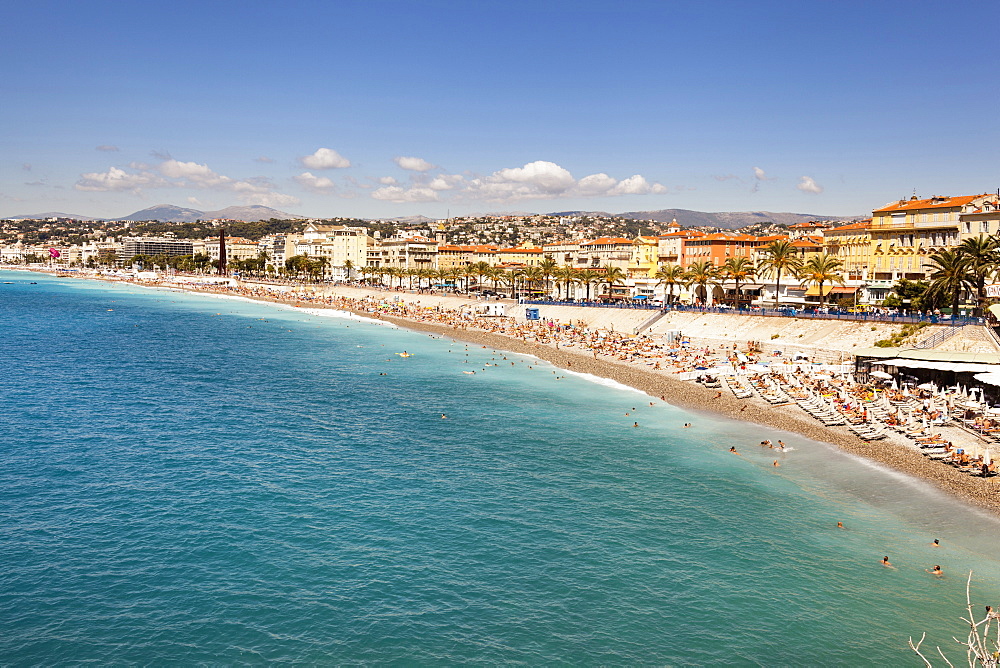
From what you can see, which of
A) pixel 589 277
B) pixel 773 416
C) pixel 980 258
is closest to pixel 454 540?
pixel 773 416

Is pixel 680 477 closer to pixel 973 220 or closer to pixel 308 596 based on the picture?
pixel 308 596

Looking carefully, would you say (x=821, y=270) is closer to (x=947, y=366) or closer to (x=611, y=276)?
(x=947, y=366)

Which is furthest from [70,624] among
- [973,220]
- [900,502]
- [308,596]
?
[973,220]

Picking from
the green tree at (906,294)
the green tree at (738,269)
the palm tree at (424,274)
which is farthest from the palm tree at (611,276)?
the green tree at (906,294)

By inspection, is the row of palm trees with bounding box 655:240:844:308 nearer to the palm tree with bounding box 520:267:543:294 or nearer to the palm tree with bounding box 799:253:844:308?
the palm tree with bounding box 799:253:844:308

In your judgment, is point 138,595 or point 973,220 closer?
point 138,595

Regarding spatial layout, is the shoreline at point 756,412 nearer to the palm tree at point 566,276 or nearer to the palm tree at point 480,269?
the palm tree at point 566,276
